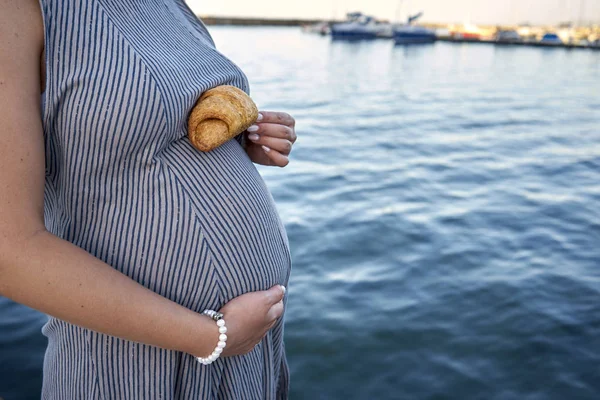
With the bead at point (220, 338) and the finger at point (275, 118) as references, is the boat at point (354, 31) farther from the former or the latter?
the bead at point (220, 338)

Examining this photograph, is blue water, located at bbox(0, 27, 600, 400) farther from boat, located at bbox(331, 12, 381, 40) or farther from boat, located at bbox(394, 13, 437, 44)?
boat, located at bbox(331, 12, 381, 40)

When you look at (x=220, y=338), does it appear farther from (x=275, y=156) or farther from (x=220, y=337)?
(x=275, y=156)

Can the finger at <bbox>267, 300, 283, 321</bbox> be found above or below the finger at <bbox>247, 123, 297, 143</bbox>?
below

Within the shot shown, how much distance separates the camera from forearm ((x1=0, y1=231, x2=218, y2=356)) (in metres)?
0.73

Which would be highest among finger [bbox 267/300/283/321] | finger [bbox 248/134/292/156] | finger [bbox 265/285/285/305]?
finger [bbox 248/134/292/156]

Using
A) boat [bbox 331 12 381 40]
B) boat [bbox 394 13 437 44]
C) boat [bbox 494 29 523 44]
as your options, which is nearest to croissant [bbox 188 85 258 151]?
boat [bbox 394 13 437 44]

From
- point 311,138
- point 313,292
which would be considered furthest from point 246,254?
point 311,138

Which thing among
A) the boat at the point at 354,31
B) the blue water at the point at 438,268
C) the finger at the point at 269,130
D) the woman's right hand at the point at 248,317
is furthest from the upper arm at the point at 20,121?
the boat at the point at 354,31

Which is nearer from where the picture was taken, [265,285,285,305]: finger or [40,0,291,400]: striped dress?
[40,0,291,400]: striped dress

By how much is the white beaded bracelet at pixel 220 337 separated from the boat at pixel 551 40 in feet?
162

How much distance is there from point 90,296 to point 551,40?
53692 millimetres

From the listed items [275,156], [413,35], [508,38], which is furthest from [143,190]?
[508,38]

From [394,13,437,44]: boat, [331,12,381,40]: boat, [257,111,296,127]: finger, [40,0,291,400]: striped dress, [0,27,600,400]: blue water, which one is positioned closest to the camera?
[40,0,291,400]: striped dress

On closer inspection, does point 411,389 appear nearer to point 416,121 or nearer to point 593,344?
point 593,344
